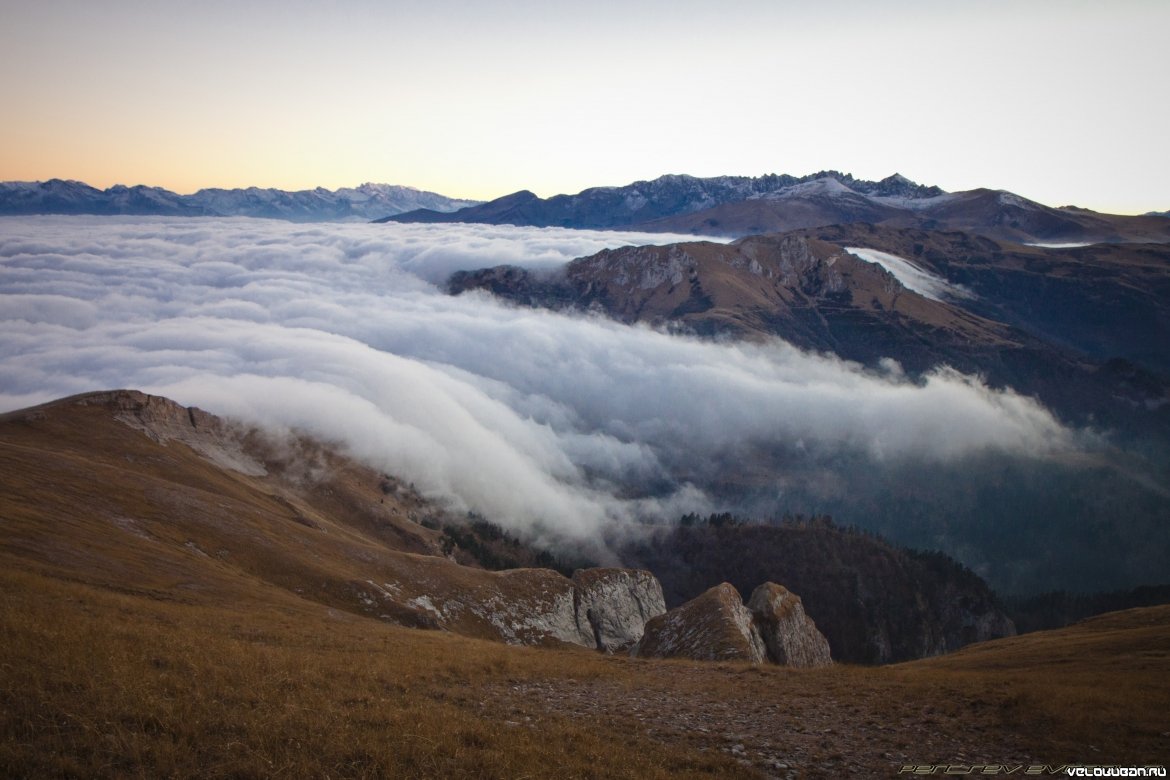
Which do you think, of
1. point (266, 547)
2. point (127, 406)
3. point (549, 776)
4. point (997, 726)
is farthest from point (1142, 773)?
point (127, 406)

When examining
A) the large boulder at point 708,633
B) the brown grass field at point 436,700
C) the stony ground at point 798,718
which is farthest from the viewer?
the large boulder at point 708,633

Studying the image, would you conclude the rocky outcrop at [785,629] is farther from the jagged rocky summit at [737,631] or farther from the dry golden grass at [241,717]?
the dry golden grass at [241,717]

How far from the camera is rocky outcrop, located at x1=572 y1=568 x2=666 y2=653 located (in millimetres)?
100125

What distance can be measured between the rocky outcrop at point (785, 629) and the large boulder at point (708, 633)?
1630 mm

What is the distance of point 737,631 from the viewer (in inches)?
2239

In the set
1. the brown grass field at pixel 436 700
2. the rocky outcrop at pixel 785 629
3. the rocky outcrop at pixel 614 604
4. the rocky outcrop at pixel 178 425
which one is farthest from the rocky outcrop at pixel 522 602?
the rocky outcrop at pixel 178 425

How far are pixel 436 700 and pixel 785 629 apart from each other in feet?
174

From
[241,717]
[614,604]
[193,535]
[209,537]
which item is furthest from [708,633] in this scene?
[614,604]

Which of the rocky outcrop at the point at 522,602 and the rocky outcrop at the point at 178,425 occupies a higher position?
the rocky outcrop at the point at 178,425

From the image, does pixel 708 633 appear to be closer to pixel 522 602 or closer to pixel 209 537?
pixel 522 602

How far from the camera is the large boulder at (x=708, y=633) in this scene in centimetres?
5412

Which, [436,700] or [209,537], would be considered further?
[209,537]

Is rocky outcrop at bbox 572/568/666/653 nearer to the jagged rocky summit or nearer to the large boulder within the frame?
the jagged rocky summit

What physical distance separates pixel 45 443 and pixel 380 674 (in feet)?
276
